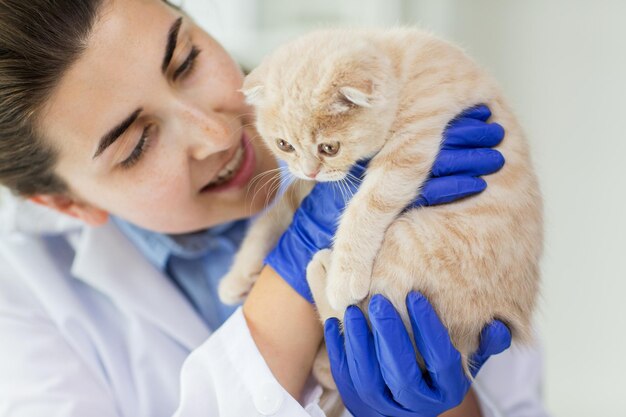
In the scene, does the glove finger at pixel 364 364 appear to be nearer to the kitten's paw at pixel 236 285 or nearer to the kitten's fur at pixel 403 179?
the kitten's fur at pixel 403 179

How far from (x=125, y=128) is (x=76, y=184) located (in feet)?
0.82

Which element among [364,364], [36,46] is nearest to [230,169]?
[36,46]

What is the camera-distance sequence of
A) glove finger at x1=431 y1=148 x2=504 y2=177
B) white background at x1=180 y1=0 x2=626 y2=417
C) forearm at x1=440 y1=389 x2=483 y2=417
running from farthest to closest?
white background at x1=180 y1=0 x2=626 y2=417, forearm at x1=440 y1=389 x2=483 y2=417, glove finger at x1=431 y1=148 x2=504 y2=177

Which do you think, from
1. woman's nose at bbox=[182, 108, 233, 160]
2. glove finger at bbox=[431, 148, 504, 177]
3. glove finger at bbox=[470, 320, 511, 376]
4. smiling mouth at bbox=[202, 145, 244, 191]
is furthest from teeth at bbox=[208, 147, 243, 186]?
glove finger at bbox=[470, 320, 511, 376]

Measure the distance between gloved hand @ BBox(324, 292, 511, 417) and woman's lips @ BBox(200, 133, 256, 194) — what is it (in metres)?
0.49

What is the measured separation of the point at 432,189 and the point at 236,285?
1.93 ft

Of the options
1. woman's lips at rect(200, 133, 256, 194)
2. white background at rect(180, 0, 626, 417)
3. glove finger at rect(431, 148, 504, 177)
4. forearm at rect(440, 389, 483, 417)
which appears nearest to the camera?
glove finger at rect(431, 148, 504, 177)

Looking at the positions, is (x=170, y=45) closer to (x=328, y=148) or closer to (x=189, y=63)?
(x=189, y=63)

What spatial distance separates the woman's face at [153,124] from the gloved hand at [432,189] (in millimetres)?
234

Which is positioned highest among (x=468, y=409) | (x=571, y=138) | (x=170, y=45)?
(x=170, y=45)

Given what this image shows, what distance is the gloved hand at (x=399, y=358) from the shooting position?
107 centimetres

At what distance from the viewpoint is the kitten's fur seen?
1061 millimetres

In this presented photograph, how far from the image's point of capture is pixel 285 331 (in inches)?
49.9

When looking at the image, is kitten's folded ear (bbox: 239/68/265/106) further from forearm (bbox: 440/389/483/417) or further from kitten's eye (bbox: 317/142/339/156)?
forearm (bbox: 440/389/483/417)
